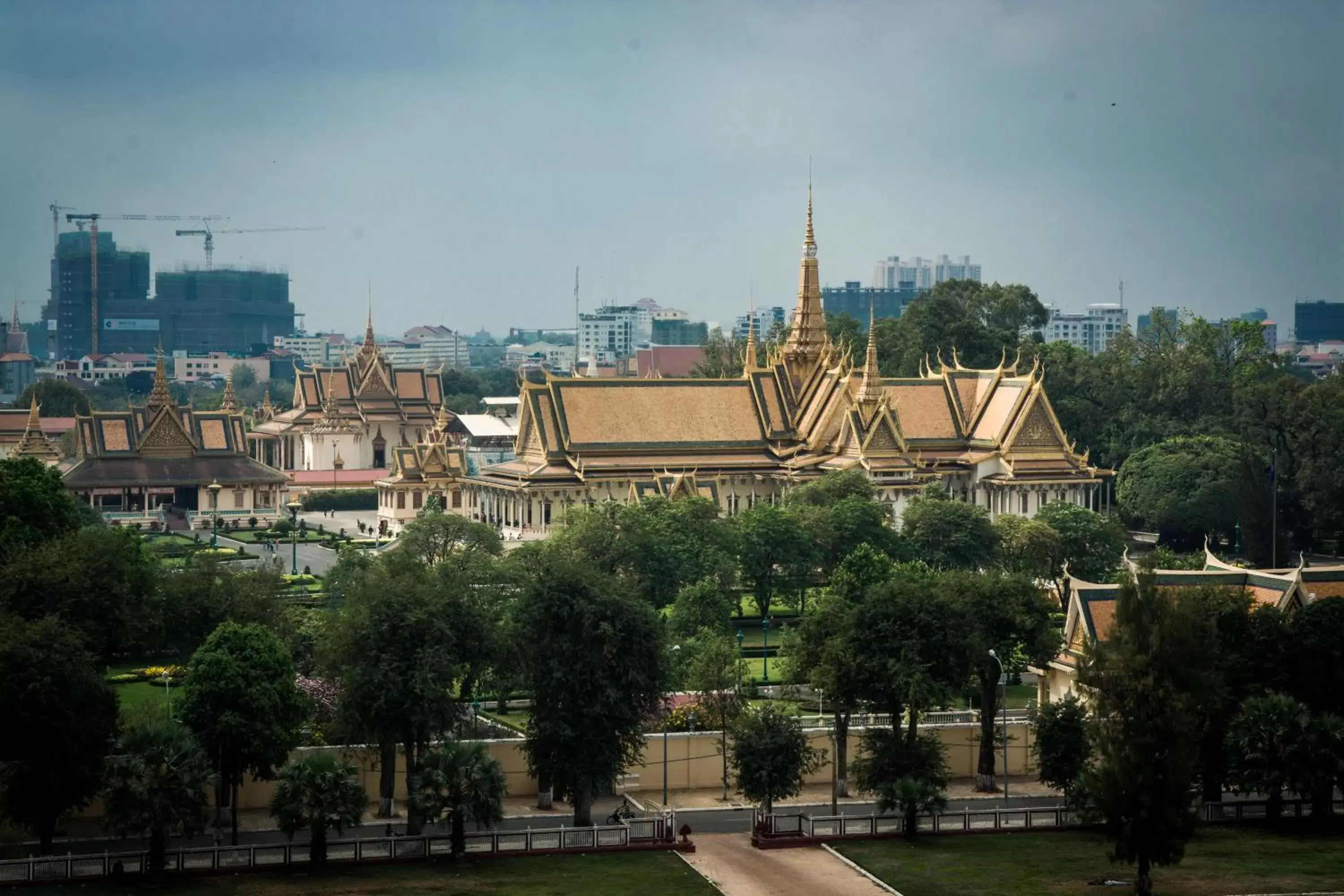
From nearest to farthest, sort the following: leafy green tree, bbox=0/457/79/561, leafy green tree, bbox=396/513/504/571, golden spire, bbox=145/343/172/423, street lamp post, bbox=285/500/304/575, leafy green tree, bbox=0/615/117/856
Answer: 1. leafy green tree, bbox=0/615/117/856
2. leafy green tree, bbox=0/457/79/561
3. leafy green tree, bbox=396/513/504/571
4. street lamp post, bbox=285/500/304/575
5. golden spire, bbox=145/343/172/423

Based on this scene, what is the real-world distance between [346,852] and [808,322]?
68010 millimetres

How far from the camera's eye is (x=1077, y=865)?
149ft

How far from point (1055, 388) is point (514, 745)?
75251 mm

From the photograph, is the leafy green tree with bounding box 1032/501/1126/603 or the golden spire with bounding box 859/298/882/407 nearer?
the leafy green tree with bounding box 1032/501/1126/603

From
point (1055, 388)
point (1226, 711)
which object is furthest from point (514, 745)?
point (1055, 388)

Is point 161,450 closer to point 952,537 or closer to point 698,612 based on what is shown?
point 952,537

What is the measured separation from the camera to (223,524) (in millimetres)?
110000

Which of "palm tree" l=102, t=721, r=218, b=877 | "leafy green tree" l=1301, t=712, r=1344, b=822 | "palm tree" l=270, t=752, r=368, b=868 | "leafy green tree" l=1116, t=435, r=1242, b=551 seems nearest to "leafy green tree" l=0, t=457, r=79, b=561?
"palm tree" l=102, t=721, r=218, b=877

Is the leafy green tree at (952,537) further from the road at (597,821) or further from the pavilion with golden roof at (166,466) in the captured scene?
the pavilion with golden roof at (166,466)

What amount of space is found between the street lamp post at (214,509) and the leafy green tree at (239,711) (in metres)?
53.1

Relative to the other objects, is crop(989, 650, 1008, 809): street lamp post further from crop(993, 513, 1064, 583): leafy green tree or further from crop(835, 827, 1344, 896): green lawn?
crop(993, 513, 1064, 583): leafy green tree

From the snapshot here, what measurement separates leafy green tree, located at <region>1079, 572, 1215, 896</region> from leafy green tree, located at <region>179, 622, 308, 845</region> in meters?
16.0

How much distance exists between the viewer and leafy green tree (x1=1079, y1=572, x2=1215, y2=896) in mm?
43156

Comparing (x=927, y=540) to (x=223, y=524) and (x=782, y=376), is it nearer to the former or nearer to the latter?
(x=782, y=376)
